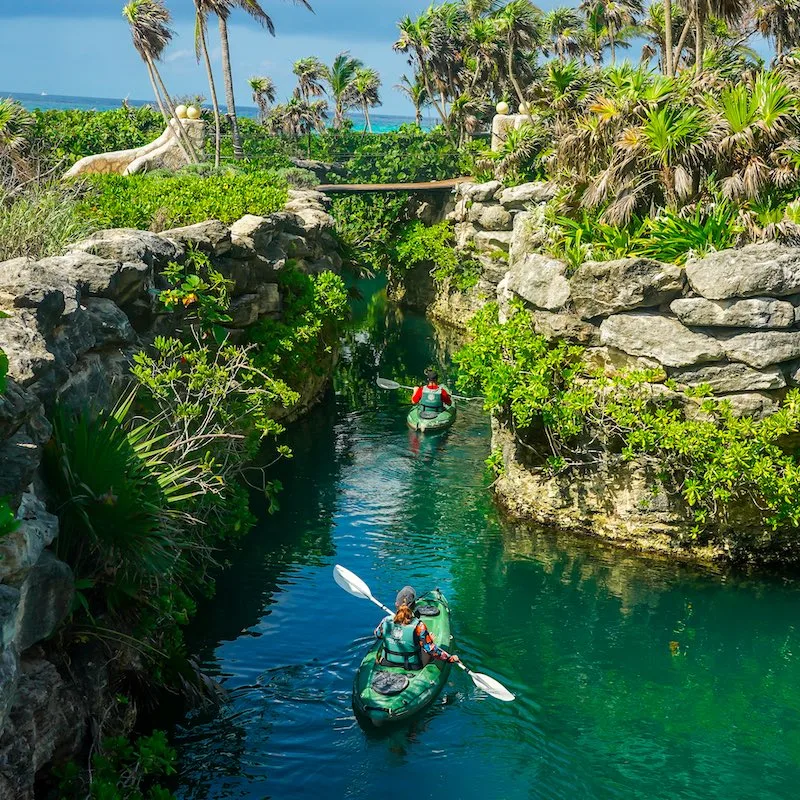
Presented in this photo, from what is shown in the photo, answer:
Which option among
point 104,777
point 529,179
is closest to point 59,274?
point 104,777

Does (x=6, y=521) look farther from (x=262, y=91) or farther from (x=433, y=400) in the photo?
(x=262, y=91)

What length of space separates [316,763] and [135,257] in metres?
8.13

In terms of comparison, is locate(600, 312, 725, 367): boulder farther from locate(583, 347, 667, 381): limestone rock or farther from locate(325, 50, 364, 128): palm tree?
locate(325, 50, 364, 128): palm tree

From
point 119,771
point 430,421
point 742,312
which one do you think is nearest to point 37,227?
point 119,771

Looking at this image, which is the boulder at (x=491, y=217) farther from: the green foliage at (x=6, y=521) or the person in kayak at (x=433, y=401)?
the green foliage at (x=6, y=521)

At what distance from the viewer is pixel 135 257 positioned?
14656 millimetres

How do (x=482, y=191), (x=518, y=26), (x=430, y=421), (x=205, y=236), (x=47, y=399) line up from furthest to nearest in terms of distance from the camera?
(x=518, y=26) → (x=482, y=191) → (x=430, y=421) → (x=205, y=236) → (x=47, y=399)

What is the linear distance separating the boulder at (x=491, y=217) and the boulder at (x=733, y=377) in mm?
19902

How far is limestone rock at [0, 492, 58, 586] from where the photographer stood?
748 cm

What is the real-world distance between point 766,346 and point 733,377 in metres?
0.75

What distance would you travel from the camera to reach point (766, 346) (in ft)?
50.1

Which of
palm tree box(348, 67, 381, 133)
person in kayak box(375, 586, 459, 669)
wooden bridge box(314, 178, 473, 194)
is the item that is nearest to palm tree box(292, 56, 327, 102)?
palm tree box(348, 67, 381, 133)

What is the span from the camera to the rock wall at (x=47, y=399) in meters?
7.82

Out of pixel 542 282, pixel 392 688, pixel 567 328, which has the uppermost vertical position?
pixel 542 282
